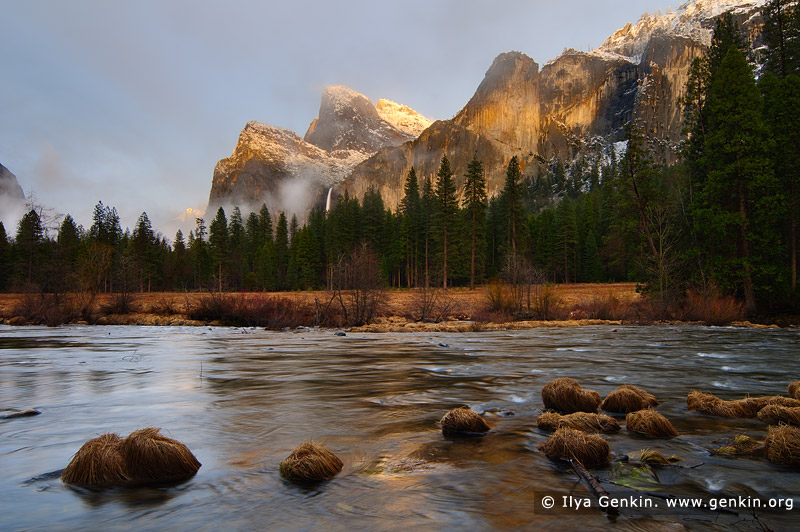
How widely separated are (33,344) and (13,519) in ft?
77.7

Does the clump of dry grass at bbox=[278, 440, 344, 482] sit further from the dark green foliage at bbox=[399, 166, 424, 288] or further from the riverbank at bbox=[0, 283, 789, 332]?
the dark green foliage at bbox=[399, 166, 424, 288]

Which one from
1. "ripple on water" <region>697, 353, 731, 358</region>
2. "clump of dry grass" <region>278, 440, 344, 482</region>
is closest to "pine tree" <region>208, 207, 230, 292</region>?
"ripple on water" <region>697, 353, 731, 358</region>

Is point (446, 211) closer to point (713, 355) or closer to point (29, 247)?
point (713, 355)

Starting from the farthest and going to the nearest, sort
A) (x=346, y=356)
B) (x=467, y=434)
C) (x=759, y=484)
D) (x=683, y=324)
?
(x=683, y=324)
(x=346, y=356)
(x=467, y=434)
(x=759, y=484)

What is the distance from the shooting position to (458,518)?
13.3 feet

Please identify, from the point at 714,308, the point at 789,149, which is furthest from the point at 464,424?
the point at 789,149

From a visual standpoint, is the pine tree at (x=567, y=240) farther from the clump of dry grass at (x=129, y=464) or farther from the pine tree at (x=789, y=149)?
the clump of dry grass at (x=129, y=464)

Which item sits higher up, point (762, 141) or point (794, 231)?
point (762, 141)

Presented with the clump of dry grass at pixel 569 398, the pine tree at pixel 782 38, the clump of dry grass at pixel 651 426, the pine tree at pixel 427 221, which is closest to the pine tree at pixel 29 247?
the pine tree at pixel 427 221

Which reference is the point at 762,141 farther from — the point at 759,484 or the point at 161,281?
the point at 161,281

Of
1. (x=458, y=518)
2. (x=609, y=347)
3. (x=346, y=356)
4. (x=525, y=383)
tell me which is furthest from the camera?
(x=609, y=347)

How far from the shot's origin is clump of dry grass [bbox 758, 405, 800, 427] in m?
6.56

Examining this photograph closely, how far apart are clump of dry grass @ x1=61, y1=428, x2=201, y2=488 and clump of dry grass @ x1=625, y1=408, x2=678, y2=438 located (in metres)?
5.97

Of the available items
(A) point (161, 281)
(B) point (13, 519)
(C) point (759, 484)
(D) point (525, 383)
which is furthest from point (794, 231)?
(A) point (161, 281)
